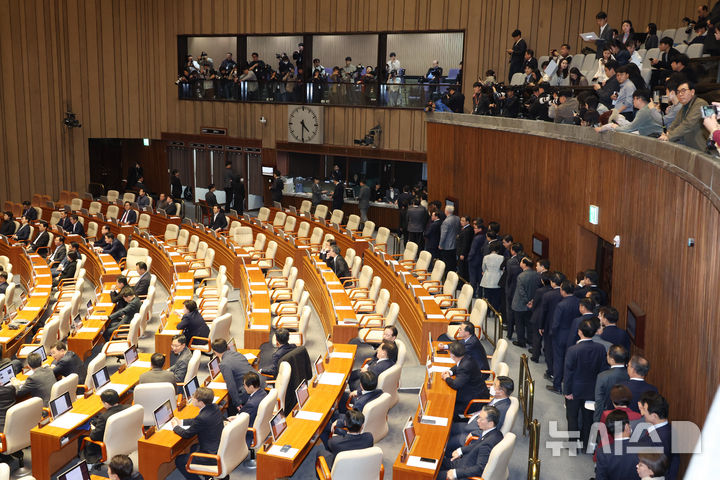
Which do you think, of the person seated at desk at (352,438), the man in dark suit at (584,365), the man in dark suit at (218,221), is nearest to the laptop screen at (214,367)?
the person seated at desk at (352,438)

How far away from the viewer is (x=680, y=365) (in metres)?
6.59

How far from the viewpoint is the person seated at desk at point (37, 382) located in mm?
8336

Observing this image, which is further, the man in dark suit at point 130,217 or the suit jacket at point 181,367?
the man in dark suit at point 130,217

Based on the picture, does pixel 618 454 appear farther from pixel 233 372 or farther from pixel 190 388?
pixel 190 388

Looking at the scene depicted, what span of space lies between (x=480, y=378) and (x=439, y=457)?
5.51 feet

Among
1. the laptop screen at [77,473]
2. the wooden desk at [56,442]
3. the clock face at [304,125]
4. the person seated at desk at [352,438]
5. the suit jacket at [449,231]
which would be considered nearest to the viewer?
the laptop screen at [77,473]

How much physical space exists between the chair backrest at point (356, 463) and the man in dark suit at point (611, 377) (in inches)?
90.2

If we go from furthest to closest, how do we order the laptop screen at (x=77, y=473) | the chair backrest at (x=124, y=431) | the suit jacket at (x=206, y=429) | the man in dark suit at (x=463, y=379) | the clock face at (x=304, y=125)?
the clock face at (x=304, y=125) → the man in dark suit at (x=463, y=379) → the chair backrest at (x=124, y=431) → the suit jacket at (x=206, y=429) → the laptop screen at (x=77, y=473)

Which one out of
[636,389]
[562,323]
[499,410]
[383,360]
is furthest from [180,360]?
[636,389]

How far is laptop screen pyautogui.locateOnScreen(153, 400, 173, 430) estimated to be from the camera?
7.05 meters

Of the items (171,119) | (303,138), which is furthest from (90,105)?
(303,138)

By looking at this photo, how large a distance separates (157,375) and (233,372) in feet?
2.94

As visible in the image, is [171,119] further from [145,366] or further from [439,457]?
[439,457]

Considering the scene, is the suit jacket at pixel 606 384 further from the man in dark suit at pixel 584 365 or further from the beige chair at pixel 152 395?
the beige chair at pixel 152 395
